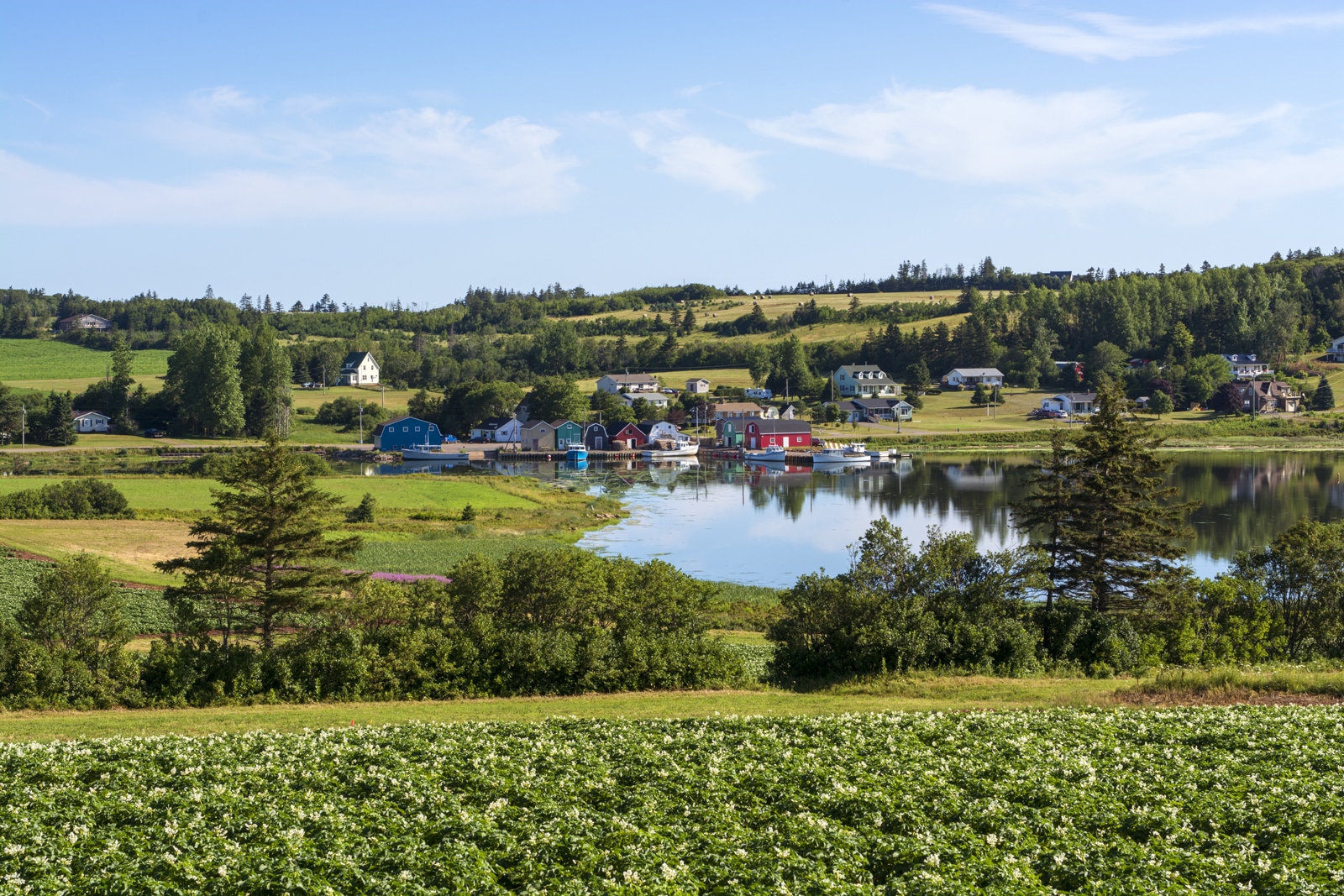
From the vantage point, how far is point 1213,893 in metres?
8.52

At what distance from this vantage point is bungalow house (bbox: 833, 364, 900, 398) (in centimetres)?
11650

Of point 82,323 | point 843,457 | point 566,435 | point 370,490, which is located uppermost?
point 82,323

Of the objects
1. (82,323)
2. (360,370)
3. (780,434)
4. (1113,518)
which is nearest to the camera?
(1113,518)

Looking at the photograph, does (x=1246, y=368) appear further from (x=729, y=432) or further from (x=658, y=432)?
(x=658, y=432)

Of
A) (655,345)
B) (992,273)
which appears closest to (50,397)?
(655,345)

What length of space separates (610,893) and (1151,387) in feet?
366

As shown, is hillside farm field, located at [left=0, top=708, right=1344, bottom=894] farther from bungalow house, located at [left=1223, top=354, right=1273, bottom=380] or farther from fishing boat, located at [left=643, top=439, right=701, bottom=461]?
bungalow house, located at [left=1223, top=354, right=1273, bottom=380]

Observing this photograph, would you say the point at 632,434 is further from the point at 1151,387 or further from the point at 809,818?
the point at 809,818

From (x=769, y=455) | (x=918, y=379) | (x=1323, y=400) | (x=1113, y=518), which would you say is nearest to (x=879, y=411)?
(x=918, y=379)

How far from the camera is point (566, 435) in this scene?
318 ft

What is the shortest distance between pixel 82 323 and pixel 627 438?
10306 centimetres

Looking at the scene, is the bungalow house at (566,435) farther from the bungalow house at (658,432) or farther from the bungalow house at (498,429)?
the bungalow house at (658,432)

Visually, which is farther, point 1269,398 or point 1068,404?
point 1068,404

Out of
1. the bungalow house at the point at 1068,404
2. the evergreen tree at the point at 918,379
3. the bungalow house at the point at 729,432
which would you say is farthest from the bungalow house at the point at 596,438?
the bungalow house at the point at 1068,404
